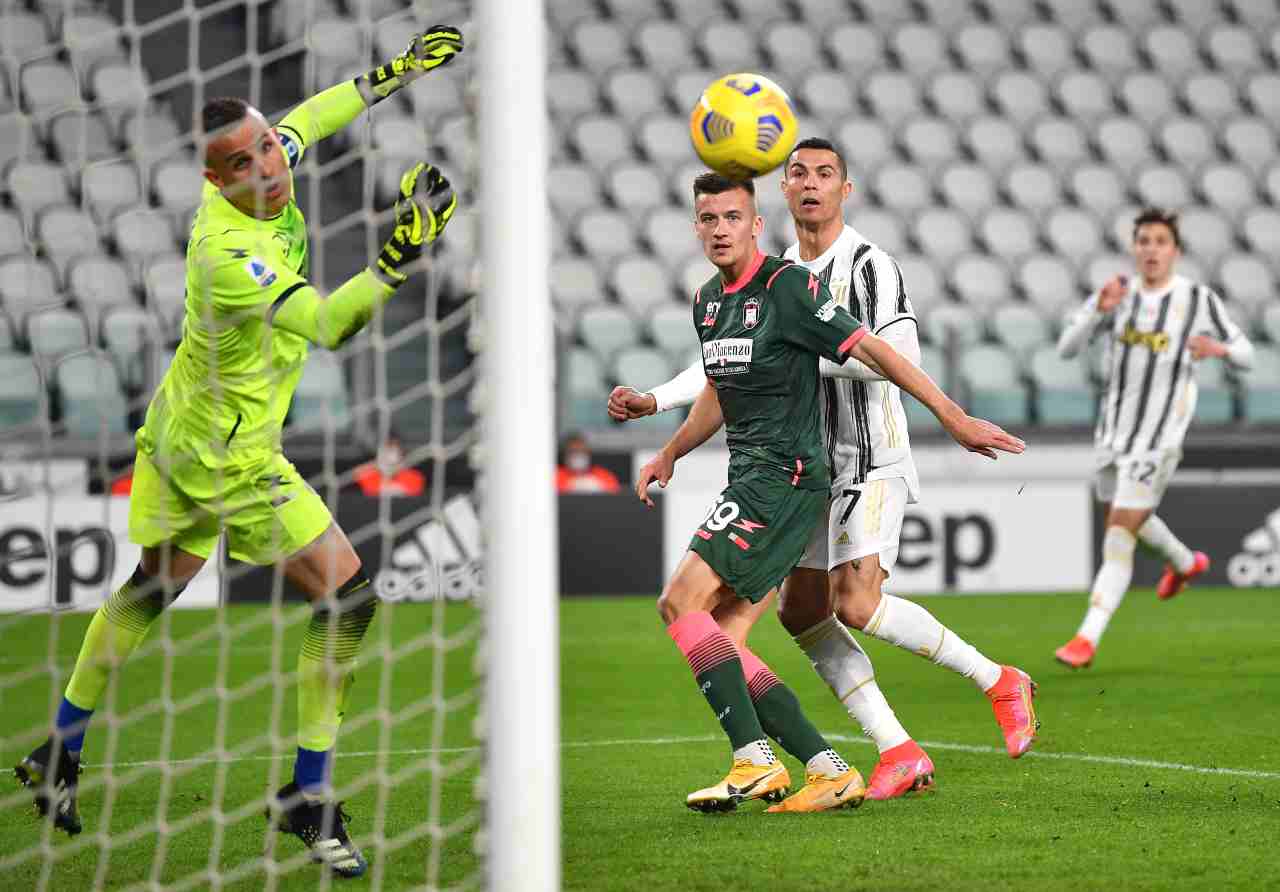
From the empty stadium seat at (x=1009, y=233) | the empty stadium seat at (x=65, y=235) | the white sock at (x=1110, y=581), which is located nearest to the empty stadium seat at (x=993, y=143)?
the empty stadium seat at (x=1009, y=233)

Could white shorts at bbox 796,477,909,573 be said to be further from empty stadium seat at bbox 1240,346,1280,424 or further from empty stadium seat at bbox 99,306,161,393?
empty stadium seat at bbox 1240,346,1280,424

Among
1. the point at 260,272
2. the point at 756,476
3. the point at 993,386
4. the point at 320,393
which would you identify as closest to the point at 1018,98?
the point at 993,386

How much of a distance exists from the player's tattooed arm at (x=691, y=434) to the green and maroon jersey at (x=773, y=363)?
0.99ft

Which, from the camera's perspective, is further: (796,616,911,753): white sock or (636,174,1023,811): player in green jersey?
(796,616,911,753): white sock

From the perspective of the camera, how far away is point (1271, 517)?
1362 cm

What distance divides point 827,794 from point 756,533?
0.76 m

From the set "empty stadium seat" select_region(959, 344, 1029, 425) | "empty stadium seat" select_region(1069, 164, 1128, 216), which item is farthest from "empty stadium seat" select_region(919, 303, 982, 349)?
"empty stadium seat" select_region(1069, 164, 1128, 216)

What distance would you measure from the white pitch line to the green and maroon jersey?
4.29 ft

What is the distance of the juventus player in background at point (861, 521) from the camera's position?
5.35 meters

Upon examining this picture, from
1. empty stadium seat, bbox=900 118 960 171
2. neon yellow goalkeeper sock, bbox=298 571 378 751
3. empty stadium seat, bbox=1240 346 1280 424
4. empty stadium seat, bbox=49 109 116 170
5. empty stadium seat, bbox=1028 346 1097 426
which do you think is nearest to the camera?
neon yellow goalkeeper sock, bbox=298 571 378 751

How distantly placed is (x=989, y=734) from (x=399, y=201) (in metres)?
3.43

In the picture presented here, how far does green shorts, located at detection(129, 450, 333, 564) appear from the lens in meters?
4.66

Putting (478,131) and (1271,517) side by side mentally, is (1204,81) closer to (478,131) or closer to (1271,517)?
(1271,517)

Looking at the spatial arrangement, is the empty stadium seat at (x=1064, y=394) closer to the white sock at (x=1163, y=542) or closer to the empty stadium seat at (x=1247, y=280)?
the empty stadium seat at (x=1247, y=280)
